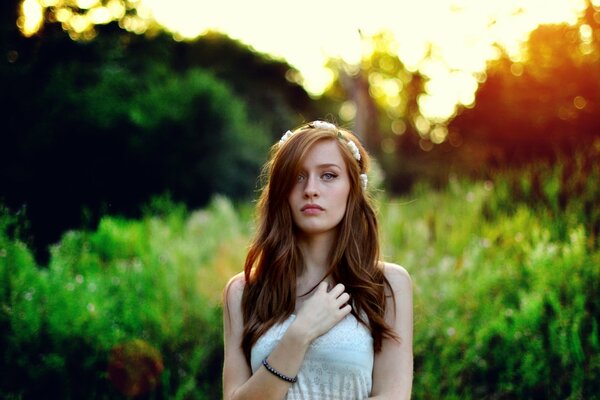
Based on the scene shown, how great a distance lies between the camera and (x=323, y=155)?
270 centimetres

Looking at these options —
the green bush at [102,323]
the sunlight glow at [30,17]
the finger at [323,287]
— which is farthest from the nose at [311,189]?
the sunlight glow at [30,17]

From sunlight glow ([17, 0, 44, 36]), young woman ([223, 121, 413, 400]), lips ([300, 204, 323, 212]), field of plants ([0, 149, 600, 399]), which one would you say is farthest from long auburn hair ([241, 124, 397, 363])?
sunlight glow ([17, 0, 44, 36])

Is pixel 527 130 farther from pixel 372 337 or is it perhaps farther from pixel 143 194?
pixel 372 337

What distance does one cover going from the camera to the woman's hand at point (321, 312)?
2.40 meters

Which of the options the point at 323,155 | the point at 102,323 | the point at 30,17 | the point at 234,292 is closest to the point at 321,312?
the point at 234,292

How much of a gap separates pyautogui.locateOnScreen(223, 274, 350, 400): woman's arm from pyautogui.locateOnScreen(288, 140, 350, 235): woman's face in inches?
11.7

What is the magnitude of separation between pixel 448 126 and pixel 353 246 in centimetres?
1814

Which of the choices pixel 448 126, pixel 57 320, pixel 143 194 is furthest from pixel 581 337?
pixel 448 126

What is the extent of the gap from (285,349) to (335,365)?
245 millimetres

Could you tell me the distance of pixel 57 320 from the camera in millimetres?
4293

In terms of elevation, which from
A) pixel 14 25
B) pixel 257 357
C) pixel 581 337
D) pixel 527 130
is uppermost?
pixel 527 130

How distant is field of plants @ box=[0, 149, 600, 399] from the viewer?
4.24 metres

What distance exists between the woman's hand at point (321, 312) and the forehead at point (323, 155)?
0.51 metres

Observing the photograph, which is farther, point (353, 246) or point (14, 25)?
point (14, 25)
